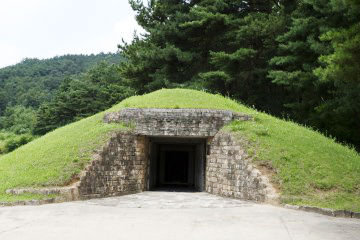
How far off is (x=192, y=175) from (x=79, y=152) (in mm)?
6799

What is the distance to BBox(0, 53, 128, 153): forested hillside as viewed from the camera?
41.9 metres

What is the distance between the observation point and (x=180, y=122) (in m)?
13.1

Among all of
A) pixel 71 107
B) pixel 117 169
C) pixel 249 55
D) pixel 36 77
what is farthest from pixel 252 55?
pixel 36 77

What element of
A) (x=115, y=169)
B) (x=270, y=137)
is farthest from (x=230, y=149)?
(x=115, y=169)

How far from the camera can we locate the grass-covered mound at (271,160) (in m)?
10.2

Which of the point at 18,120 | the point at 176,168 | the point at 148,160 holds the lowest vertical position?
the point at 176,168

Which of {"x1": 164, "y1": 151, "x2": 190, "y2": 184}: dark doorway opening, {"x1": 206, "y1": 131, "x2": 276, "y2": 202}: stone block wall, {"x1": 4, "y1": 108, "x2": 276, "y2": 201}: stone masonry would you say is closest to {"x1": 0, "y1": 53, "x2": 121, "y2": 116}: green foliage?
{"x1": 164, "y1": 151, "x2": 190, "y2": 184}: dark doorway opening

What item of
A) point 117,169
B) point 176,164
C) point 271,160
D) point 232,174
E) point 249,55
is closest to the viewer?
point 271,160

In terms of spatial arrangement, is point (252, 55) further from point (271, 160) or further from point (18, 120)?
point (18, 120)

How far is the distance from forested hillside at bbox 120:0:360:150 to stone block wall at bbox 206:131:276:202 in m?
5.88

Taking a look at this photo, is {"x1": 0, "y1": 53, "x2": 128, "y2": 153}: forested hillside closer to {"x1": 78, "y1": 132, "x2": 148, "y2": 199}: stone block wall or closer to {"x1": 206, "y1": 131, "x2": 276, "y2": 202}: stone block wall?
{"x1": 78, "y1": 132, "x2": 148, "y2": 199}: stone block wall

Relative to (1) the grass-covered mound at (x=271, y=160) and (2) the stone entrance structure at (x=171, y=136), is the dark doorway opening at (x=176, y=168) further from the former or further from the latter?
(1) the grass-covered mound at (x=271, y=160)

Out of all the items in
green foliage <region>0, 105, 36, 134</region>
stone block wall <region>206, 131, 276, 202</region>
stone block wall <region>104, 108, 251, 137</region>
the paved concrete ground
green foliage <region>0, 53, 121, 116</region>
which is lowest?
the paved concrete ground

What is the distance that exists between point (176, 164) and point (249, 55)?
21.6 ft
